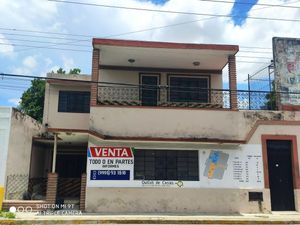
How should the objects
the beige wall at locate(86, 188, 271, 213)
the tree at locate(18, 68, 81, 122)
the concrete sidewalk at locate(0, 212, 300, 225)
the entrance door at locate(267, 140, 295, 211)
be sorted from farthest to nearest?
the tree at locate(18, 68, 81, 122), the entrance door at locate(267, 140, 295, 211), the beige wall at locate(86, 188, 271, 213), the concrete sidewalk at locate(0, 212, 300, 225)

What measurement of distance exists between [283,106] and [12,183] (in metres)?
12.5

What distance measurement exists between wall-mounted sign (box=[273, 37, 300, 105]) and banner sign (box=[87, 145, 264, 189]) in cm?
310

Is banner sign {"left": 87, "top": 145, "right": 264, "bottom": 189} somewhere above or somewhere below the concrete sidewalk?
above

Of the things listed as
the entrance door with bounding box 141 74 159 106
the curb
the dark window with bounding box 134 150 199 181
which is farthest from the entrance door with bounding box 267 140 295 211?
the entrance door with bounding box 141 74 159 106

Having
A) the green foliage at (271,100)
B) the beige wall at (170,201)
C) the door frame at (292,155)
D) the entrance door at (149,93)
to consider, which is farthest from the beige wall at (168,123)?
the entrance door at (149,93)

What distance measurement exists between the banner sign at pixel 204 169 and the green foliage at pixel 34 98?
742 inches

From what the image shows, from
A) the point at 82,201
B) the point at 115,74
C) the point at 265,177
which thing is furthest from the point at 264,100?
the point at 82,201

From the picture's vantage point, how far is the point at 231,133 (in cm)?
1360

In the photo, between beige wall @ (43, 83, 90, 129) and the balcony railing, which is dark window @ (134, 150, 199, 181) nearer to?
the balcony railing

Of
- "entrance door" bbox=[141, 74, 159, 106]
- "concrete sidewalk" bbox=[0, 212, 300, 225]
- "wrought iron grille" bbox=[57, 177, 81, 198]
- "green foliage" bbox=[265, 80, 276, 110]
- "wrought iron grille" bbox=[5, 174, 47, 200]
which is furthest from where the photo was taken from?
"entrance door" bbox=[141, 74, 159, 106]

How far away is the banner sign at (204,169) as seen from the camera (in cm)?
1279

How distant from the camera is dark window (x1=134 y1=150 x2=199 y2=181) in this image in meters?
13.1

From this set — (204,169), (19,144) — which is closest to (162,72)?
(204,169)

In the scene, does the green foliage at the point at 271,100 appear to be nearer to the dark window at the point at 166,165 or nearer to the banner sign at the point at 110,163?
the dark window at the point at 166,165
